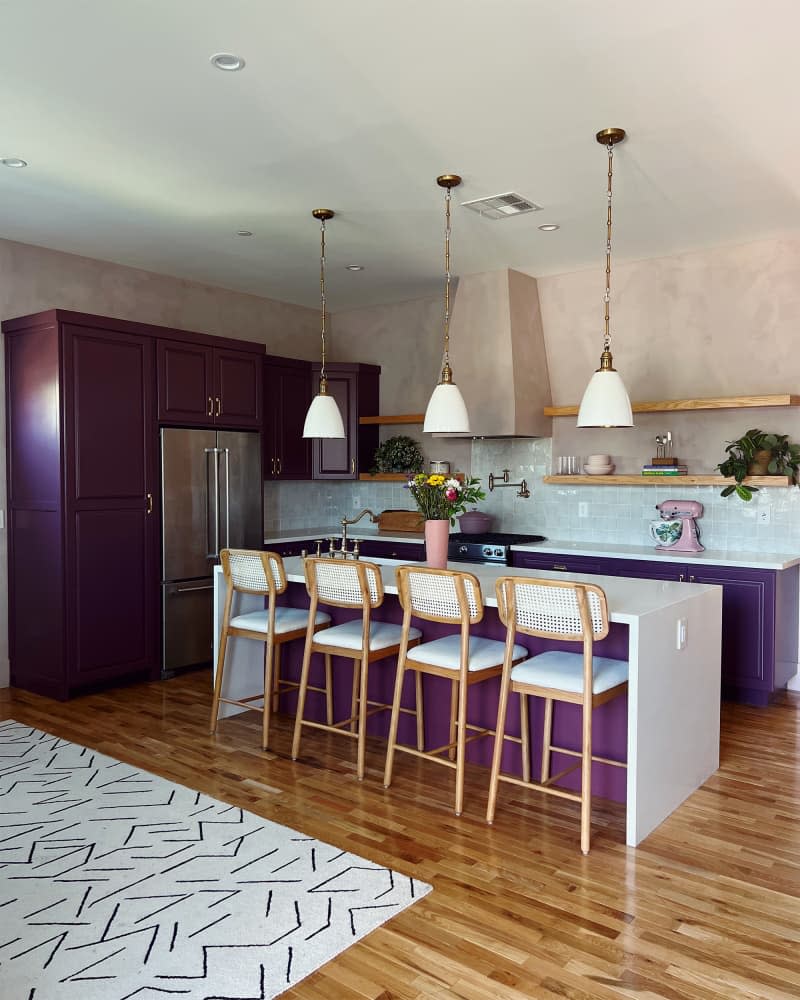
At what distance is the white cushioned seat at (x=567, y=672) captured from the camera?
3.12m

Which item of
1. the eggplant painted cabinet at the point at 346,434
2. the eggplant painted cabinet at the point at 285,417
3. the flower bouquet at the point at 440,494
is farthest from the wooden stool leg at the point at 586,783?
the eggplant painted cabinet at the point at 346,434

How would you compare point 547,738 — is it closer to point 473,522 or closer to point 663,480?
point 663,480

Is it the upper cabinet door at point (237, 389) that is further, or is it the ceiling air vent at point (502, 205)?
the upper cabinet door at point (237, 389)

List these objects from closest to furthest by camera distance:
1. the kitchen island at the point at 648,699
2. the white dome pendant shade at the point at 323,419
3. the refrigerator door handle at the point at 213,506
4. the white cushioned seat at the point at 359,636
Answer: the kitchen island at the point at 648,699 → the white cushioned seat at the point at 359,636 → the white dome pendant shade at the point at 323,419 → the refrigerator door handle at the point at 213,506

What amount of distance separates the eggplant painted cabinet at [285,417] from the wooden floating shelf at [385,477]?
19.4 inches

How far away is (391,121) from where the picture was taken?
3520 millimetres

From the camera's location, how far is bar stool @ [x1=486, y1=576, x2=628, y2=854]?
304 cm

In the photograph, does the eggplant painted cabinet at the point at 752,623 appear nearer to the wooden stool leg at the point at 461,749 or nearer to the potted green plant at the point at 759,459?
the potted green plant at the point at 759,459

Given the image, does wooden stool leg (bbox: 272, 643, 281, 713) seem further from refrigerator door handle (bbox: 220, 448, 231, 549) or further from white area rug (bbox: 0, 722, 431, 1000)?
refrigerator door handle (bbox: 220, 448, 231, 549)

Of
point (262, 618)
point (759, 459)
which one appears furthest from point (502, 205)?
point (262, 618)

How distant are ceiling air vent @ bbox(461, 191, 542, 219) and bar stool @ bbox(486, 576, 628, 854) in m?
2.36

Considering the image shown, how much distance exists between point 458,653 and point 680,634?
3.05 feet

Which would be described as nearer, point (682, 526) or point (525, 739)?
point (525, 739)

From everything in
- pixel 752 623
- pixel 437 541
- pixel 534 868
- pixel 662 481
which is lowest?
pixel 534 868
